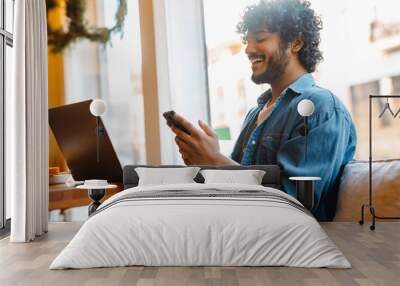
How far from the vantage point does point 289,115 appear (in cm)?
603

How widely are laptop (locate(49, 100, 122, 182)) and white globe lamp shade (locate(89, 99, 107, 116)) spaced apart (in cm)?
23

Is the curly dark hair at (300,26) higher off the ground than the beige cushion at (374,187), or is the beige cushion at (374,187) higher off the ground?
the curly dark hair at (300,26)

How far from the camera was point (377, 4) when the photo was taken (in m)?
6.04

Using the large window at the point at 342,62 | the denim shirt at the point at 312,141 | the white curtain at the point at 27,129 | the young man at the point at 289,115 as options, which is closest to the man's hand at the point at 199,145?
the young man at the point at 289,115

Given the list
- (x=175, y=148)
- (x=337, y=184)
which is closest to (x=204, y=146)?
(x=175, y=148)

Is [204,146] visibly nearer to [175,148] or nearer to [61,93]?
[175,148]

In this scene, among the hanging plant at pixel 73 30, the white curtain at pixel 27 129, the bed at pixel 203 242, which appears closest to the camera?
the bed at pixel 203 242

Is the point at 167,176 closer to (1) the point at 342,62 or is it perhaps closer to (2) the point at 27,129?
(2) the point at 27,129

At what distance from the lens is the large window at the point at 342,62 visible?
19.8 ft

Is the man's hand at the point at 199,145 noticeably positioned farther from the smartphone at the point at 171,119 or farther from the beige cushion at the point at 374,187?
the beige cushion at the point at 374,187

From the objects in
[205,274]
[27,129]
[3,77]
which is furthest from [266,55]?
[205,274]

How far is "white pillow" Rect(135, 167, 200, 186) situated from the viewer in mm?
5820

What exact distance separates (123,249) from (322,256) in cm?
144

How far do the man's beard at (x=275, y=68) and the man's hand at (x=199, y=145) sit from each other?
887 millimetres
